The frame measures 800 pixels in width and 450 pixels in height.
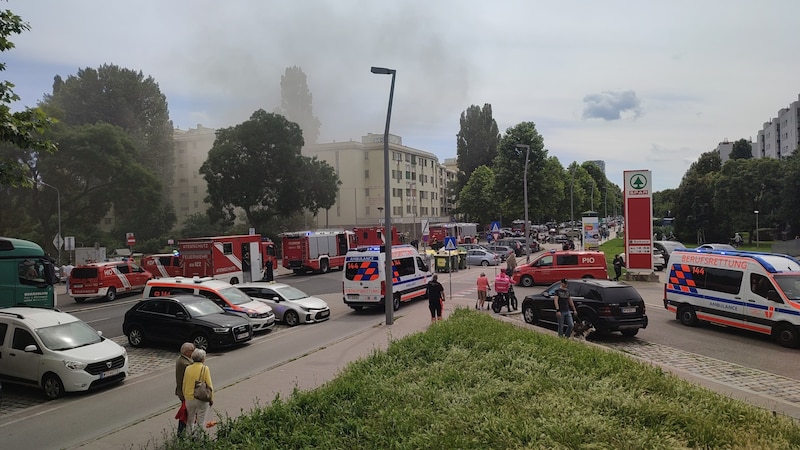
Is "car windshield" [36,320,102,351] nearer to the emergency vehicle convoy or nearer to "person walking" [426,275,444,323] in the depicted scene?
"person walking" [426,275,444,323]

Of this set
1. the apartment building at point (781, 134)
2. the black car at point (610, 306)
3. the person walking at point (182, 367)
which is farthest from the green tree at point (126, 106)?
the apartment building at point (781, 134)

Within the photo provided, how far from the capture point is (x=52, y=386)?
34.9ft

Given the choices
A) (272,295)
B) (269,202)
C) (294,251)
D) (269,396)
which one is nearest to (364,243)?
(294,251)

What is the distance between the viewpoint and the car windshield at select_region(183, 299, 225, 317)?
14.8 meters

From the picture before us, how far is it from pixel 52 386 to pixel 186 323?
13.3ft

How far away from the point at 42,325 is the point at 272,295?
28.7ft

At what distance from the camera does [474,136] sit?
3597 inches

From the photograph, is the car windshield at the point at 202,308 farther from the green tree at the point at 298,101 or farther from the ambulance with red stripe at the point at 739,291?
the green tree at the point at 298,101

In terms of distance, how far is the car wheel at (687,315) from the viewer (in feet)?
53.1

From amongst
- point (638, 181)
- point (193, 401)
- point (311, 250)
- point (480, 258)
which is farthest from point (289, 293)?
point (480, 258)

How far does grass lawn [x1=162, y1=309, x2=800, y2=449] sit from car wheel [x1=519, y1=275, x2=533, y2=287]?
60.3 feet

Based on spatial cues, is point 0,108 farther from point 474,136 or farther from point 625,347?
point 474,136

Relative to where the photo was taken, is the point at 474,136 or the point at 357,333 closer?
the point at 357,333

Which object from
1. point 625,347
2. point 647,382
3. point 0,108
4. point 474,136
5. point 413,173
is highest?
point 474,136
